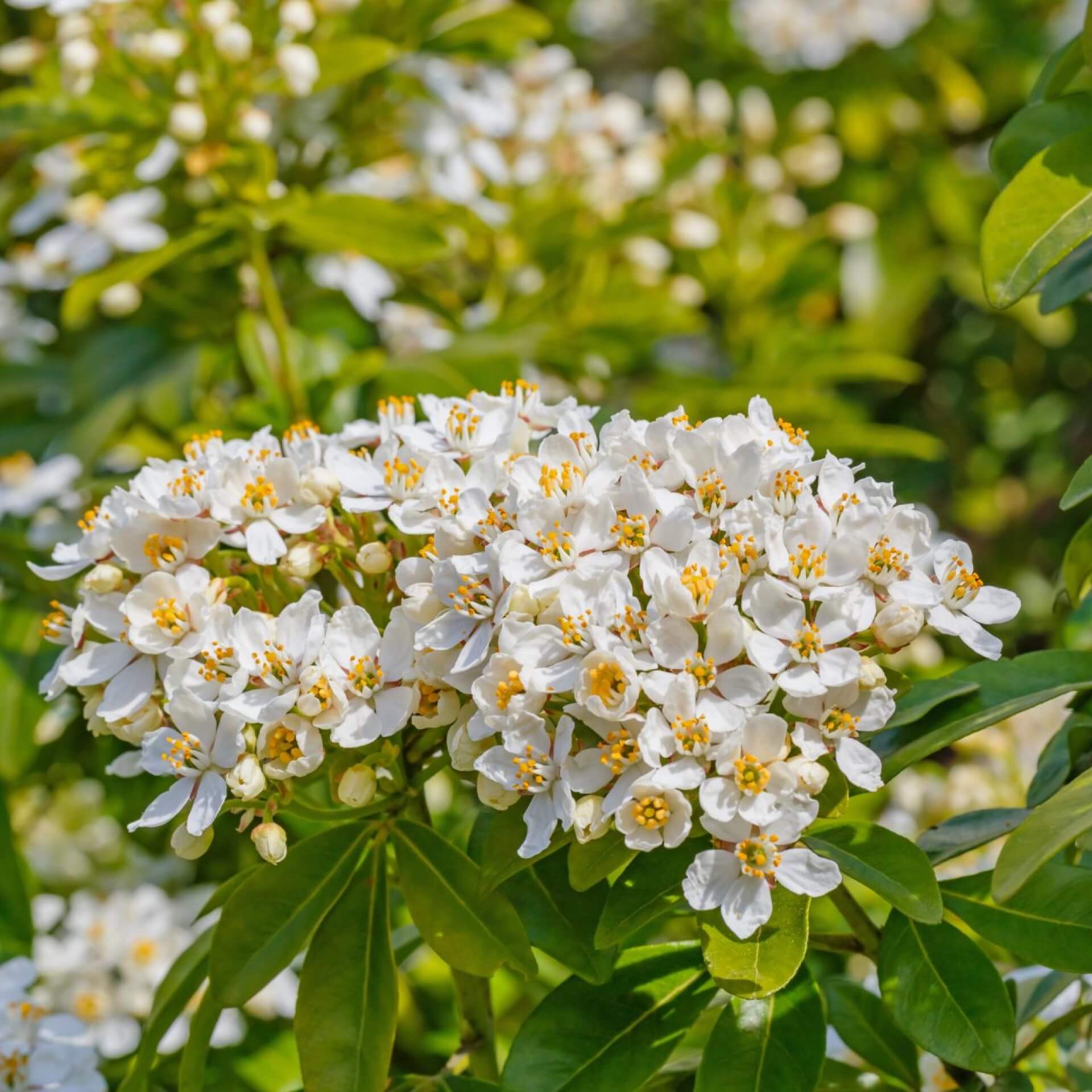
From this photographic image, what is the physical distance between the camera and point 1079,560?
1264 mm

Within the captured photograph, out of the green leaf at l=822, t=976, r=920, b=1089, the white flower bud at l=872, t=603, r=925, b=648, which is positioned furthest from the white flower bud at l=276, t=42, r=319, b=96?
the green leaf at l=822, t=976, r=920, b=1089

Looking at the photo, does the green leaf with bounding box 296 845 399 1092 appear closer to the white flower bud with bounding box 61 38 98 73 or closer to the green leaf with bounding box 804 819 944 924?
the green leaf with bounding box 804 819 944 924

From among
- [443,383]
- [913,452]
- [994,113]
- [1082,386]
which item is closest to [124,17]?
[443,383]

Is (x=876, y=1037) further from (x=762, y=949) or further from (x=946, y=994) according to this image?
(x=762, y=949)

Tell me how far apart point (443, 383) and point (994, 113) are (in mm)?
2254

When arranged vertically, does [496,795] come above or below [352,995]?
above

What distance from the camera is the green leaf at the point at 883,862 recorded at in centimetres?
96

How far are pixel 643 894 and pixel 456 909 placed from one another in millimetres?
166

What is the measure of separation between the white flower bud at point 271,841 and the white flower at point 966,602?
521 mm

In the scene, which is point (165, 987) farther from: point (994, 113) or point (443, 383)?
point (994, 113)

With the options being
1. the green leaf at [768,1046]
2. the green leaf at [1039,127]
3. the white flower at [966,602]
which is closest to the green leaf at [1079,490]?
the white flower at [966,602]

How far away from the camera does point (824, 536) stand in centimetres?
100

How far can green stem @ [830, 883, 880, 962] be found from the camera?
113 centimetres

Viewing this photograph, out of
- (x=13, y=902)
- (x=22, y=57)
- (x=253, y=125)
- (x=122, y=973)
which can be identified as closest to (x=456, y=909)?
(x=13, y=902)
